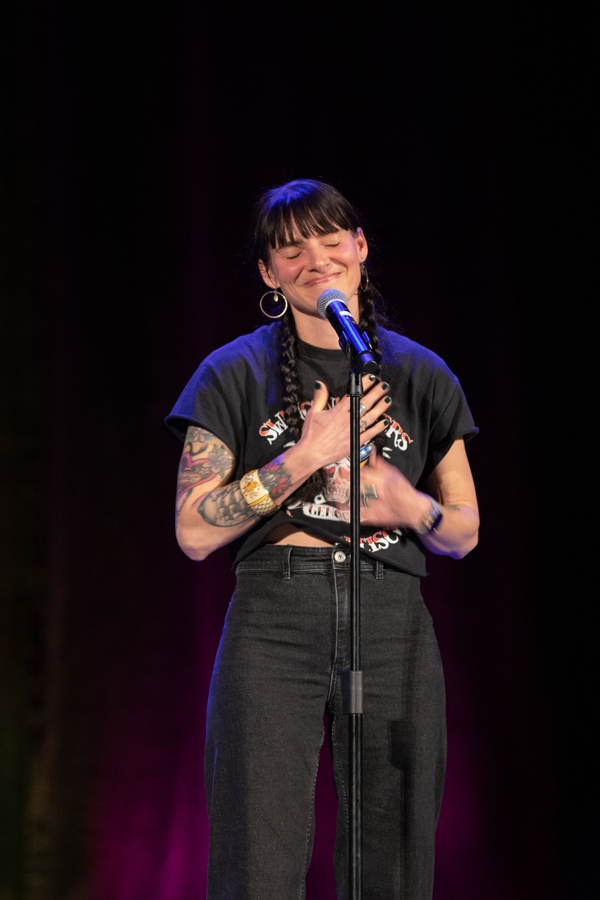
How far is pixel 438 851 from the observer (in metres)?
2.38

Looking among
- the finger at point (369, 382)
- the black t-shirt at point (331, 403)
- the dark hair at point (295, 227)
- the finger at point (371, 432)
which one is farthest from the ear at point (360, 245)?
the finger at point (371, 432)

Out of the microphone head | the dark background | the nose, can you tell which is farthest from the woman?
the dark background

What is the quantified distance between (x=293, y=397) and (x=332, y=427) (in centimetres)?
15

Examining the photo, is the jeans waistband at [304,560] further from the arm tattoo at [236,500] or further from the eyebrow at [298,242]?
the eyebrow at [298,242]

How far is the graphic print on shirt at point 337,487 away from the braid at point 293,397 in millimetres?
10

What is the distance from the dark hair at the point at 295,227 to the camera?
1.53 m

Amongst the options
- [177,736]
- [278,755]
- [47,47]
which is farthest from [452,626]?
[47,47]

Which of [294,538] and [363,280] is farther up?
[363,280]

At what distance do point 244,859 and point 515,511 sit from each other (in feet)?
4.74

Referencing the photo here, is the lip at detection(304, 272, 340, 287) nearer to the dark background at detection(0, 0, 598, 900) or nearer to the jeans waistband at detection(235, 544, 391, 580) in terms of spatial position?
the jeans waistband at detection(235, 544, 391, 580)

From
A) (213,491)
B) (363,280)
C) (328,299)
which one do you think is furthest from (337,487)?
(363,280)

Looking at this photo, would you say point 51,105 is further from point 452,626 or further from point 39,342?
point 452,626

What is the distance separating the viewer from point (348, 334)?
1215 millimetres

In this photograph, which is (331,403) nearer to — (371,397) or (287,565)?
(371,397)
